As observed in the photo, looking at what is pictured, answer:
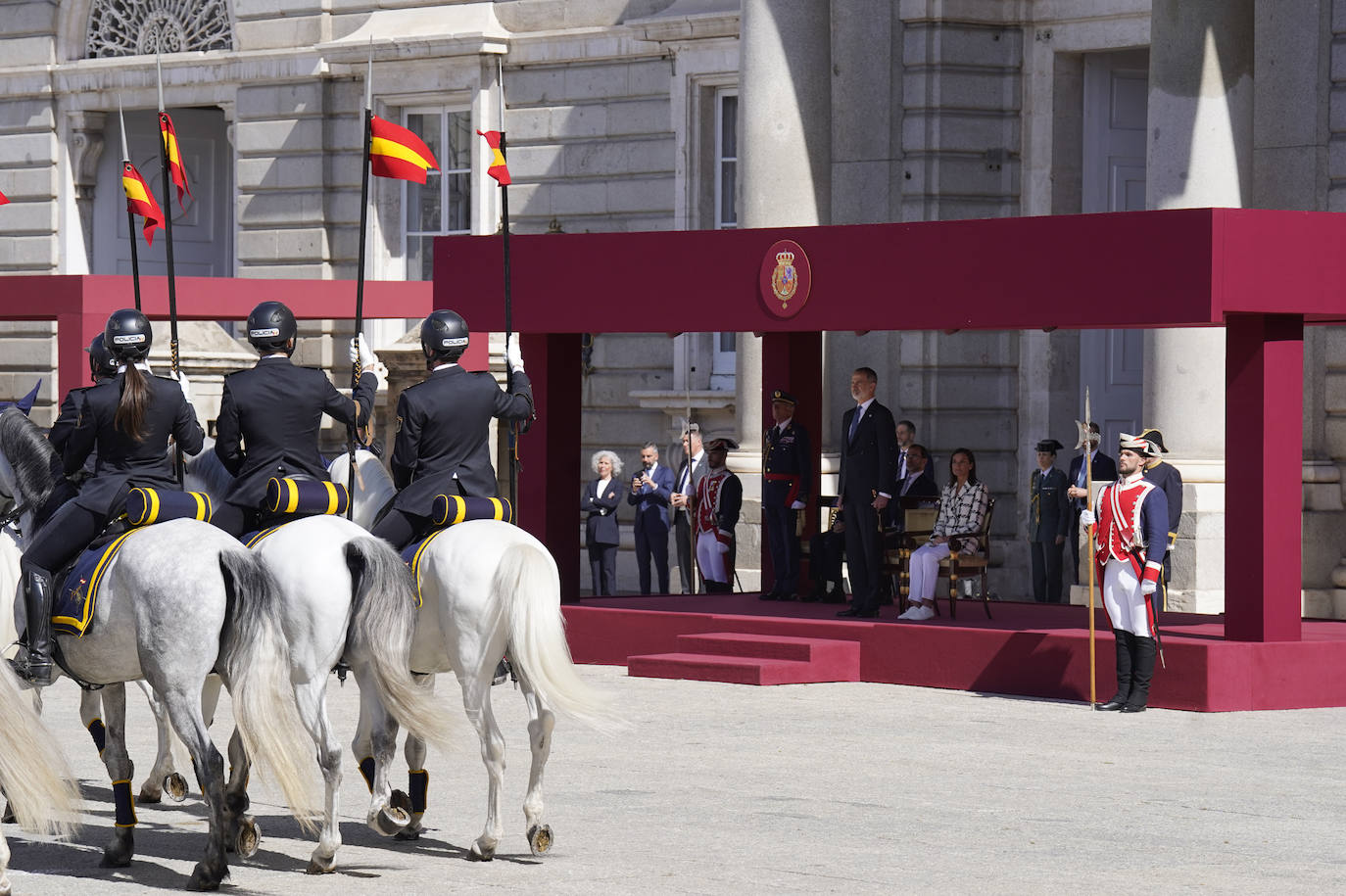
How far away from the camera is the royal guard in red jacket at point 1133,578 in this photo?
1373 centimetres

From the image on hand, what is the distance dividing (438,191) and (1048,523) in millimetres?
10447

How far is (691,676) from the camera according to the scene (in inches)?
607

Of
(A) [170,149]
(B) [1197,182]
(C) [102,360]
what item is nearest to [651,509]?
(B) [1197,182]

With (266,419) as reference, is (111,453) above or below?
below

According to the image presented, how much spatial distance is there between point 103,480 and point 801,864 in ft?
10.2

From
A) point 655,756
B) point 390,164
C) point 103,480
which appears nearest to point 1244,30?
point 390,164

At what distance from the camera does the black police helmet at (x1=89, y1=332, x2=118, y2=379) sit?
9375 millimetres

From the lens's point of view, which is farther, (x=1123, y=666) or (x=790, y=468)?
(x=790, y=468)

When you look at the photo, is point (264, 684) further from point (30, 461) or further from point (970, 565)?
point (970, 565)

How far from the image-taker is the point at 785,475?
17.6 m

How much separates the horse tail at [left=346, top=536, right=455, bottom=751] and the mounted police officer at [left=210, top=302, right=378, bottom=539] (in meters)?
0.93

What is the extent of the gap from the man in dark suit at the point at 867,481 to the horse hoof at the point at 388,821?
24.1 feet

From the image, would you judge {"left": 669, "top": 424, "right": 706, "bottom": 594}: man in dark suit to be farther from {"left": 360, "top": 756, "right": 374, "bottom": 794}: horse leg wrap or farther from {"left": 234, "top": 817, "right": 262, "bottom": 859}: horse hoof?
{"left": 234, "top": 817, "right": 262, "bottom": 859}: horse hoof

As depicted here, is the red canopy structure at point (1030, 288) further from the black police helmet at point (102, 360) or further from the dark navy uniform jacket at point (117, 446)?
the black police helmet at point (102, 360)
